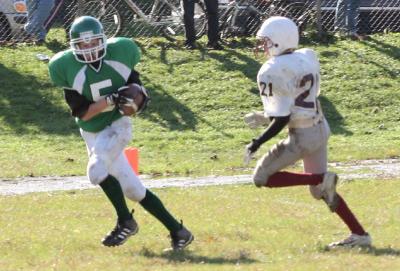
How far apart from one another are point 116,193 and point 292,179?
1245 mm

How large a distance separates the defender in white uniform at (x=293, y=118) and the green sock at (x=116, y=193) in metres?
0.96

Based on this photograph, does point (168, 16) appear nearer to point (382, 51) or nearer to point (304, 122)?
point (382, 51)

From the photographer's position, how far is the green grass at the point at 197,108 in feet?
40.7

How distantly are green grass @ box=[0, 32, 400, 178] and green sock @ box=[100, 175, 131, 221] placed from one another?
410cm

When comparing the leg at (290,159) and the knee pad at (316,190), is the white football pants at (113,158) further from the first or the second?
the knee pad at (316,190)

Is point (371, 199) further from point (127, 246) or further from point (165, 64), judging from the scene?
point (165, 64)

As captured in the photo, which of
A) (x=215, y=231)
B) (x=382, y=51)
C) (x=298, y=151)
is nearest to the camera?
(x=298, y=151)

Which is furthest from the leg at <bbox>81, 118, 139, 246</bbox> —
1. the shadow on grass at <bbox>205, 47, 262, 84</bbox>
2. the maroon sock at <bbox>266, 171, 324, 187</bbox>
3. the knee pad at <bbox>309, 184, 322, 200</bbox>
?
the shadow on grass at <bbox>205, 47, 262, 84</bbox>

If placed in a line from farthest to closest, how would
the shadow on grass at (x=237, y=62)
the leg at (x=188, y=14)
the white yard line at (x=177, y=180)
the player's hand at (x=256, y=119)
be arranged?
the leg at (x=188, y=14) → the shadow on grass at (x=237, y=62) → the white yard line at (x=177, y=180) → the player's hand at (x=256, y=119)

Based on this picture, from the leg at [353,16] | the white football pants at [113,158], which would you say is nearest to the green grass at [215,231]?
the white football pants at [113,158]

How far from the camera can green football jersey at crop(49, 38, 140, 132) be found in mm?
7305

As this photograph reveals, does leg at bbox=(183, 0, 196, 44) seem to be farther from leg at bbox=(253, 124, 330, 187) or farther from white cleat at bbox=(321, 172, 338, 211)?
white cleat at bbox=(321, 172, 338, 211)

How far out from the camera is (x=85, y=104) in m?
7.32

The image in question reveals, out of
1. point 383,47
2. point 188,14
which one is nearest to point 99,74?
point 188,14
